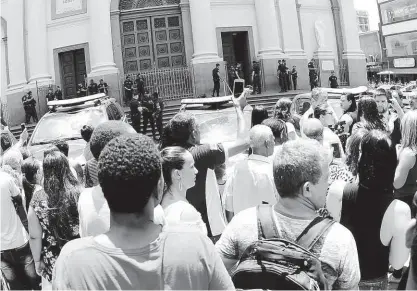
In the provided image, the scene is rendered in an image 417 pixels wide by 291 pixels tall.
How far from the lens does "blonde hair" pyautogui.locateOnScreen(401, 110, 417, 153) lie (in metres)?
4.35

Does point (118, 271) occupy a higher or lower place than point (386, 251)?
higher

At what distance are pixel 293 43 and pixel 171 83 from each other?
6.71 meters

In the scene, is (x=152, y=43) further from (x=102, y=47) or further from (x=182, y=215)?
(x=182, y=215)

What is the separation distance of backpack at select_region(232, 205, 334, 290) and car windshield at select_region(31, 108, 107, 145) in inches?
361

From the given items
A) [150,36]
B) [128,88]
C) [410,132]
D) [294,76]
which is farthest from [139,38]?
[410,132]

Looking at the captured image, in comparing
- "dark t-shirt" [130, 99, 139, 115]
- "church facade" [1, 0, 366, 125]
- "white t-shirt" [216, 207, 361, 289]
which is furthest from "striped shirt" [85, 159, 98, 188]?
"church facade" [1, 0, 366, 125]

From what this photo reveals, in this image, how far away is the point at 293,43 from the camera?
24188mm

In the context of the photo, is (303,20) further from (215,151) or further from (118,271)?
(118,271)

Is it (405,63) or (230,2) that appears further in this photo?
(405,63)

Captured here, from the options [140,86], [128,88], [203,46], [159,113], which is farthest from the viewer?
[203,46]

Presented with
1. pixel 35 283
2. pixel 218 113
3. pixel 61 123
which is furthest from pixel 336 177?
pixel 61 123

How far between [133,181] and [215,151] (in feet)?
7.64

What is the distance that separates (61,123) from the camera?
37.5ft

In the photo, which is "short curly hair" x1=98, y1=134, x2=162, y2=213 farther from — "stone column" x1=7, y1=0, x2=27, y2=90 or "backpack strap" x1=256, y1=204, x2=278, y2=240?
"stone column" x1=7, y1=0, x2=27, y2=90
